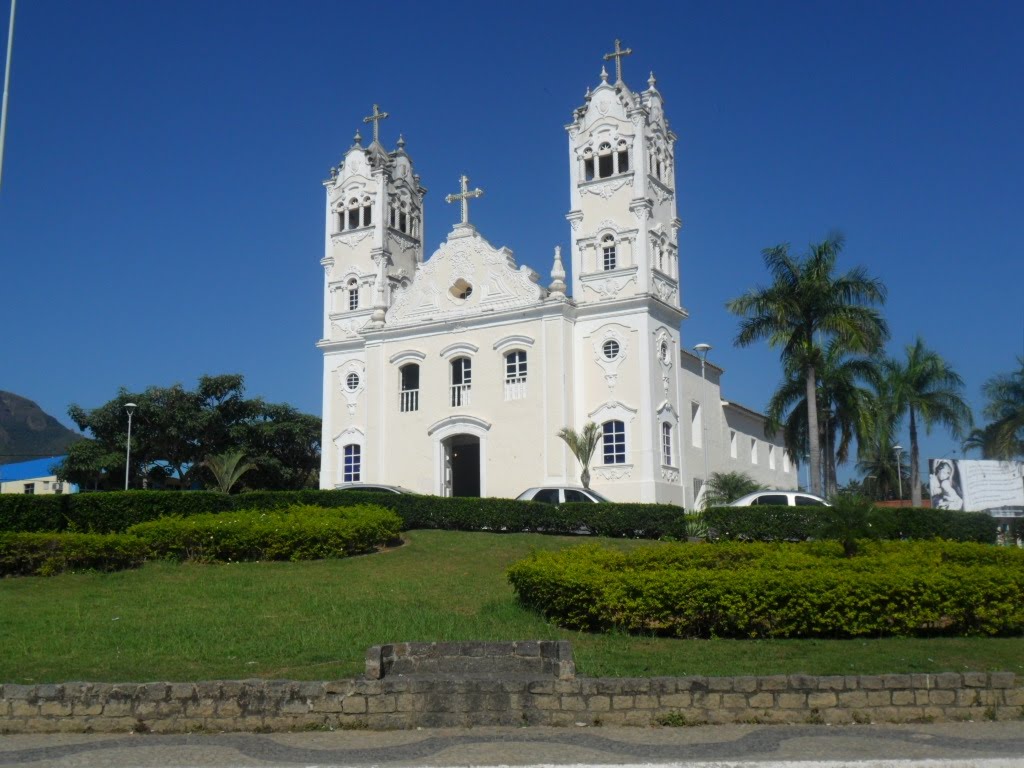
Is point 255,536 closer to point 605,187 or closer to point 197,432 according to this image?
point 605,187

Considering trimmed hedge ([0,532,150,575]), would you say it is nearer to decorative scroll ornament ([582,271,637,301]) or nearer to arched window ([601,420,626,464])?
arched window ([601,420,626,464])

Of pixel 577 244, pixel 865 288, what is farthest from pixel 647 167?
pixel 865 288

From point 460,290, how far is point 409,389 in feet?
12.9

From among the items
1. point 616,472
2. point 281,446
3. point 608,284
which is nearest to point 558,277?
point 608,284

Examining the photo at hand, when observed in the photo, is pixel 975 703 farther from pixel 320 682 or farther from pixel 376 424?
pixel 376 424

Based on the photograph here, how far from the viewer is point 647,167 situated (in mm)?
33938

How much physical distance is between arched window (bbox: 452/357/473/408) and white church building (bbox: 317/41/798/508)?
0.05 meters

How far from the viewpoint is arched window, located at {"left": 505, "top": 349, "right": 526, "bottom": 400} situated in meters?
33.1

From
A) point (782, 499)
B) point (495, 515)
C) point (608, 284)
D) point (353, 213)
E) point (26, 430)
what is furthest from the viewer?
point (26, 430)

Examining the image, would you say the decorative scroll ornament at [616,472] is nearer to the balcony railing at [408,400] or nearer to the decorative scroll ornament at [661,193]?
the balcony railing at [408,400]

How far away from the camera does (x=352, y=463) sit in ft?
120

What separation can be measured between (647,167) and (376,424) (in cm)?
1280

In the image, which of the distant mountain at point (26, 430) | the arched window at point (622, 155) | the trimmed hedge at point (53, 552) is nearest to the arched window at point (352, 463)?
the arched window at point (622, 155)

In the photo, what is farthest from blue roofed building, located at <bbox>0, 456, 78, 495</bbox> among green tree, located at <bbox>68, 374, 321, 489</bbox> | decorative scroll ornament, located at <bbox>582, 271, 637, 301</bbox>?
decorative scroll ornament, located at <bbox>582, 271, 637, 301</bbox>
